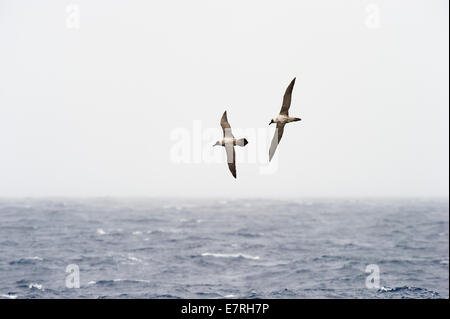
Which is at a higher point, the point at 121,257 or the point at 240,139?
the point at 240,139

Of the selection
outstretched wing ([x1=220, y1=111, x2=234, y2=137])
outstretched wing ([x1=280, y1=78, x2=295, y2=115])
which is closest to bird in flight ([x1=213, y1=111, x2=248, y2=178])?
outstretched wing ([x1=220, y1=111, x2=234, y2=137])

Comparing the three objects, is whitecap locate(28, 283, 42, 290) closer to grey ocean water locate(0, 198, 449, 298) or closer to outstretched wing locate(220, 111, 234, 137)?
grey ocean water locate(0, 198, 449, 298)

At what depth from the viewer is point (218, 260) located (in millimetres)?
64438

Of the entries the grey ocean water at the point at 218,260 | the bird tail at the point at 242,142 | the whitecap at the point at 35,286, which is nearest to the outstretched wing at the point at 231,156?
the bird tail at the point at 242,142

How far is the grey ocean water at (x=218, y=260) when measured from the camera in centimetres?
4784

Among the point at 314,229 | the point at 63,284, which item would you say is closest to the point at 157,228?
the point at 314,229

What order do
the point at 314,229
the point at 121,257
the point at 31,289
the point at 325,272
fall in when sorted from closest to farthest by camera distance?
the point at 31,289 → the point at 325,272 → the point at 121,257 → the point at 314,229

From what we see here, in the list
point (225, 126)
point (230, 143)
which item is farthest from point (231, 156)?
point (225, 126)

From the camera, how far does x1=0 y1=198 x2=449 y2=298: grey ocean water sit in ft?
157

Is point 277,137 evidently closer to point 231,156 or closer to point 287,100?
point 231,156

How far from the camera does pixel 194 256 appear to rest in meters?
67.6

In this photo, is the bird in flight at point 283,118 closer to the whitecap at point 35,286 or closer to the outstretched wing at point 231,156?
the outstretched wing at point 231,156

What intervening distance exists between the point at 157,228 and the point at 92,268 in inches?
1803
